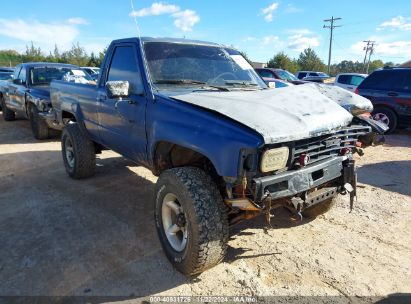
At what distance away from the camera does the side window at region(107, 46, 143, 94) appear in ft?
12.0

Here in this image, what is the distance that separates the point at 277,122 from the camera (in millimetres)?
2607

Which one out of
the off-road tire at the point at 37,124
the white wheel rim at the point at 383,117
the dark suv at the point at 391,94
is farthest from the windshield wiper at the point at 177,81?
Answer: the white wheel rim at the point at 383,117

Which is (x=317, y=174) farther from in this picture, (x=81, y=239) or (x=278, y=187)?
(x=81, y=239)

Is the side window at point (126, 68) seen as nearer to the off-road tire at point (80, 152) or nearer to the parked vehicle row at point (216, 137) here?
the parked vehicle row at point (216, 137)

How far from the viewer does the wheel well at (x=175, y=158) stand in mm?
3237

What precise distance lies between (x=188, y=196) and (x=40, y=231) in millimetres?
1989

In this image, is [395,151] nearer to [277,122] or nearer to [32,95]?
[277,122]

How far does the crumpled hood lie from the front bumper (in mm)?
272

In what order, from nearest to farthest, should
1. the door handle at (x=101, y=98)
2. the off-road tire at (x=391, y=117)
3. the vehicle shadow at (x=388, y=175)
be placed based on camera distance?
the door handle at (x=101, y=98), the vehicle shadow at (x=388, y=175), the off-road tire at (x=391, y=117)

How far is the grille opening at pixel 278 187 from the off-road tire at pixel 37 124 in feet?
23.3

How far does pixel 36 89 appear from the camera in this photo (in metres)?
8.27

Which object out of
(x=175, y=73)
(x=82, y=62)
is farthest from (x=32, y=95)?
(x=82, y=62)

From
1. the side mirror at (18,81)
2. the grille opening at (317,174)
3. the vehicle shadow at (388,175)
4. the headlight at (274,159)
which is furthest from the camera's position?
the side mirror at (18,81)

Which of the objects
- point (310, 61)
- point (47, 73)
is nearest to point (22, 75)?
point (47, 73)
